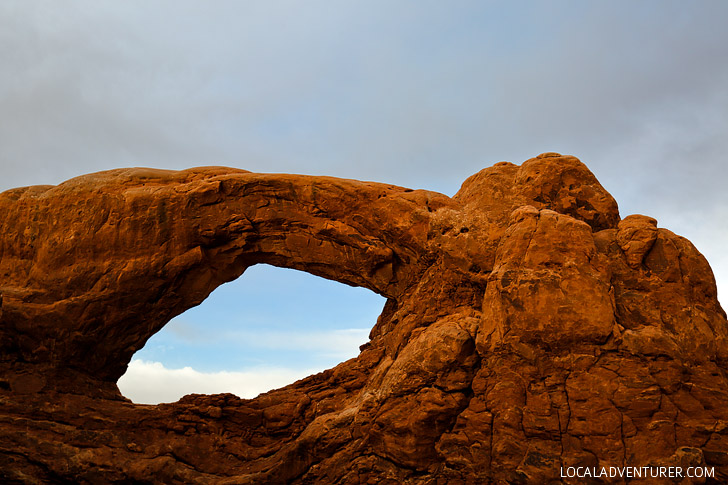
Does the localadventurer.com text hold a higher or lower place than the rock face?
lower

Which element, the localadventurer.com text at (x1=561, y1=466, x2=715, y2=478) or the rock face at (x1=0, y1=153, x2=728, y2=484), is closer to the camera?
the localadventurer.com text at (x1=561, y1=466, x2=715, y2=478)

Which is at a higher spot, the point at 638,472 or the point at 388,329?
the point at 388,329

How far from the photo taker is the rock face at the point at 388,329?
864cm

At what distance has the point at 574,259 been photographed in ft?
29.7

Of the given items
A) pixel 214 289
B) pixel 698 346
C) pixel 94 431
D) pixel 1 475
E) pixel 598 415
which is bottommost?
pixel 1 475

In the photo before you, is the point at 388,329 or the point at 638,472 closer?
the point at 638,472

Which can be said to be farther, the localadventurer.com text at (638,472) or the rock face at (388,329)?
the rock face at (388,329)

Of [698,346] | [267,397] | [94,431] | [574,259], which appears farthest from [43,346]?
[698,346]

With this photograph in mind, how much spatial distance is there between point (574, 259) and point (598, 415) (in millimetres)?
2213

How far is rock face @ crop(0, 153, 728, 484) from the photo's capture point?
864cm

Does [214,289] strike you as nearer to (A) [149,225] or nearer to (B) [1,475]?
(A) [149,225]

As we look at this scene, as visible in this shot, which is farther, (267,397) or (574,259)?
(267,397)

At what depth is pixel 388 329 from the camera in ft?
37.0

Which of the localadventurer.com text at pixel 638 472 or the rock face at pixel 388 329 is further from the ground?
the rock face at pixel 388 329
